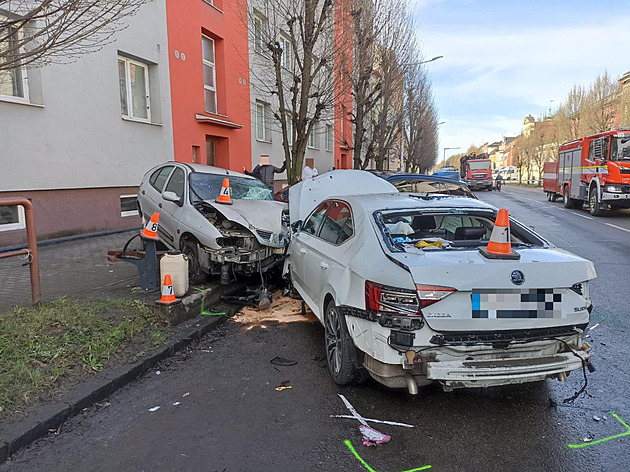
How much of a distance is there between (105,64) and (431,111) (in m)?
36.0

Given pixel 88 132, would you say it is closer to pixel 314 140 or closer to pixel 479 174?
pixel 314 140

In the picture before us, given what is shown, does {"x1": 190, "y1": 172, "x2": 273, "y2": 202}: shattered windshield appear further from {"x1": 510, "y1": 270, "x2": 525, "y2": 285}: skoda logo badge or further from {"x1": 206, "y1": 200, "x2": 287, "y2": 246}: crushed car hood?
{"x1": 510, "y1": 270, "x2": 525, "y2": 285}: skoda logo badge

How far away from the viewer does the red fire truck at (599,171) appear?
1568 centimetres

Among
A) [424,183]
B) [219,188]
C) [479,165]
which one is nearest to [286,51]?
[424,183]

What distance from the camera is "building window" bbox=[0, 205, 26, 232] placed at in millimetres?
8617

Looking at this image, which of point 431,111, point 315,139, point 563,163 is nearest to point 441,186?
point 563,163

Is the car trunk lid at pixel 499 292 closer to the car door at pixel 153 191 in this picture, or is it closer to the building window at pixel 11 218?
the car door at pixel 153 191

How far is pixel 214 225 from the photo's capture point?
6.32 m

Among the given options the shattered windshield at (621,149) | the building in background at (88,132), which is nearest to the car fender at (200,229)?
the building in background at (88,132)

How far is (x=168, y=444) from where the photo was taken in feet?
9.66

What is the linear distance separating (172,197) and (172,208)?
0.66ft

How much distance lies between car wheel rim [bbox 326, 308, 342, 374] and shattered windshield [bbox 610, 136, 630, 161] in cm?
1625

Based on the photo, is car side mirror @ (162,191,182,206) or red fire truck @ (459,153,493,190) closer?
car side mirror @ (162,191,182,206)

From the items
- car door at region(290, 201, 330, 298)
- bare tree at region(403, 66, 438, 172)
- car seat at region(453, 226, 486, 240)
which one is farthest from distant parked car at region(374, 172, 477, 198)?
bare tree at region(403, 66, 438, 172)
